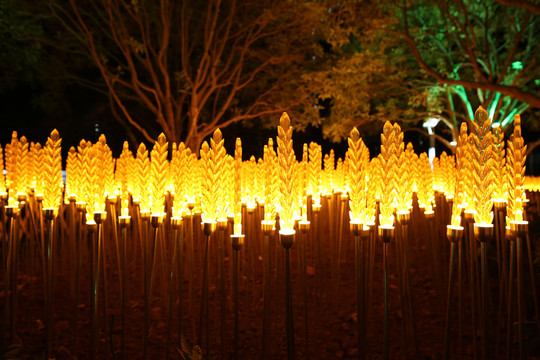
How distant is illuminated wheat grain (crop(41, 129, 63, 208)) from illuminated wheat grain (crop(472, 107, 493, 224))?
328cm

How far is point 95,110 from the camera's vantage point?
19641 mm

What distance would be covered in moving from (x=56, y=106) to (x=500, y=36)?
59.0 feet

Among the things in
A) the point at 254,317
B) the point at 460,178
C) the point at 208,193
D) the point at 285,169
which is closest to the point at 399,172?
the point at 460,178

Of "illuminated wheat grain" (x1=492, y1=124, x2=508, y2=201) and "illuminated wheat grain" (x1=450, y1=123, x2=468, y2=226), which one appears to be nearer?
"illuminated wheat grain" (x1=450, y1=123, x2=468, y2=226)

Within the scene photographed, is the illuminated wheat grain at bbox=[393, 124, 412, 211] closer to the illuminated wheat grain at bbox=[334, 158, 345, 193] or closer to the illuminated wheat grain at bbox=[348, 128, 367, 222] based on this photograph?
the illuminated wheat grain at bbox=[348, 128, 367, 222]

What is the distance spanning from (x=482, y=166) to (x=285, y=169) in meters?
1.19

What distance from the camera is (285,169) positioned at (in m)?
2.73

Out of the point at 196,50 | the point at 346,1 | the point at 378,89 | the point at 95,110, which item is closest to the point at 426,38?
the point at 378,89

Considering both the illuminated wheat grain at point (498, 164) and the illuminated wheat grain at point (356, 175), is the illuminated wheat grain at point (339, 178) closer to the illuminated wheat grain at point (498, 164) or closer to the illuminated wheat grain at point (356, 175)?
the illuminated wheat grain at point (498, 164)

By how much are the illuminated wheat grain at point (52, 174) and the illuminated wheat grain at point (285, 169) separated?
7.22ft

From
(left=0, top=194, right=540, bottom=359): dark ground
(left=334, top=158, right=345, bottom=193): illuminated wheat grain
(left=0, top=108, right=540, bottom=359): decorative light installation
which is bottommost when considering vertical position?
(left=0, top=194, right=540, bottom=359): dark ground

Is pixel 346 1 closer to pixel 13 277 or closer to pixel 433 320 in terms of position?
pixel 433 320

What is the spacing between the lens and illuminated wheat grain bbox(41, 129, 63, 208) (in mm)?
3842

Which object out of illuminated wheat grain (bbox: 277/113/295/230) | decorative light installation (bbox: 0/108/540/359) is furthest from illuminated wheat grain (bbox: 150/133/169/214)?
illuminated wheat grain (bbox: 277/113/295/230)
